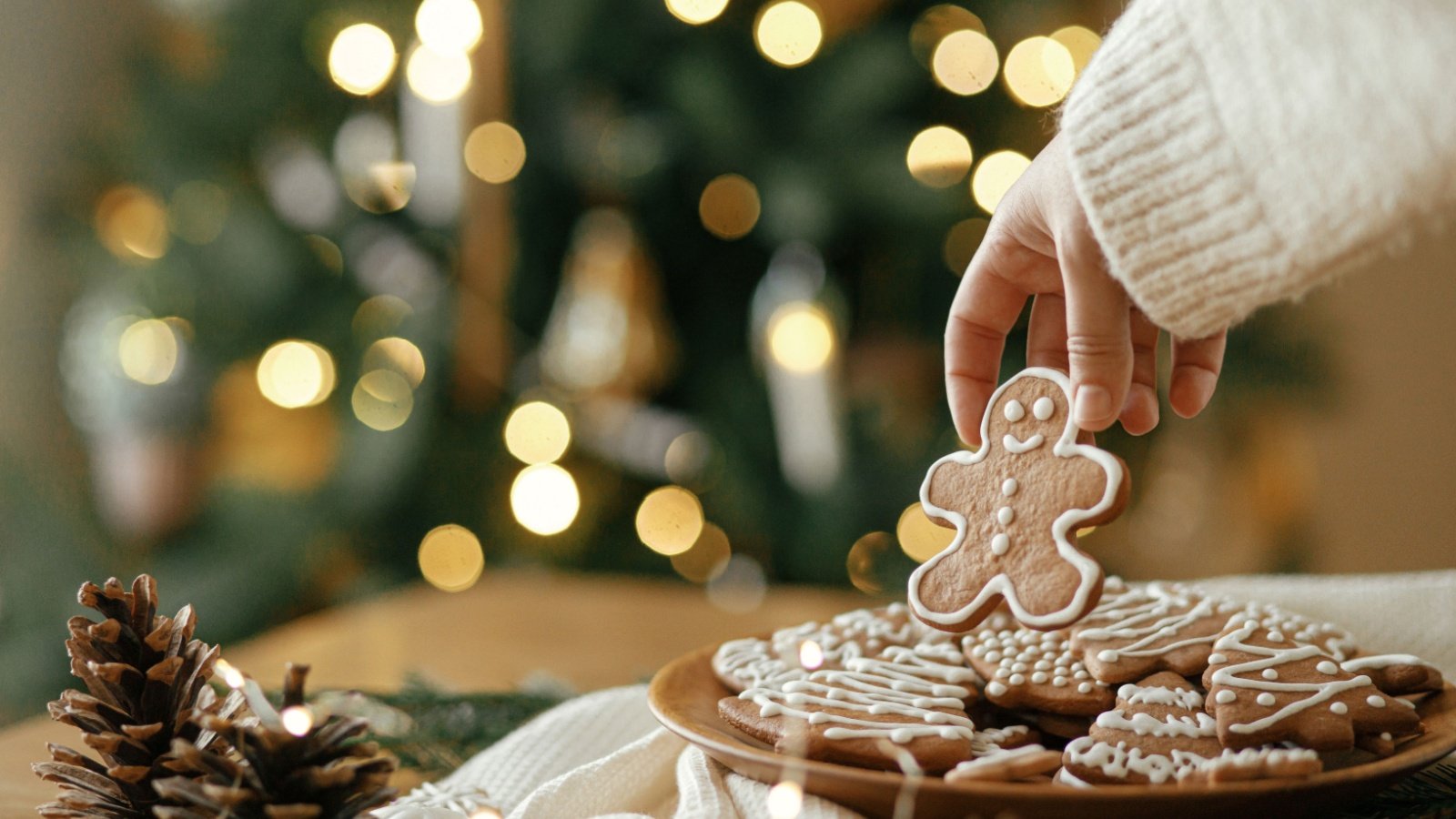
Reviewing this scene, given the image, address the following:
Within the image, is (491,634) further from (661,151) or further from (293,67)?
(293,67)

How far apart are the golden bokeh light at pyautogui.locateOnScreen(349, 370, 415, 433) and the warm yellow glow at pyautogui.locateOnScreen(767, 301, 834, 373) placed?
1.87ft

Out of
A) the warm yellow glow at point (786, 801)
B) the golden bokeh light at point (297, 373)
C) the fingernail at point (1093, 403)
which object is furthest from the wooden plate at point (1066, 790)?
the golden bokeh light at point (297, 373)

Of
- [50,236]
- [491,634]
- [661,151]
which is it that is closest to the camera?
[491,634]

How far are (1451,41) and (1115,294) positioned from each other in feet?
0.63

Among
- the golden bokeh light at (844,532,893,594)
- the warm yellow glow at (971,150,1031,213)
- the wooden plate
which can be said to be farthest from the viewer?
the golden bokeh light at (844,532,893,594)

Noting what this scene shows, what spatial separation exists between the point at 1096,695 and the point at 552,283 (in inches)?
52.3

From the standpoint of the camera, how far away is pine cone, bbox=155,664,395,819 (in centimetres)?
52

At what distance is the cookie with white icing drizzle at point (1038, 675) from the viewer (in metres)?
0.65

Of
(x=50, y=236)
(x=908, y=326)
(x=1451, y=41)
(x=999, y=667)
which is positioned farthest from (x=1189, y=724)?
(x=50, y=236)

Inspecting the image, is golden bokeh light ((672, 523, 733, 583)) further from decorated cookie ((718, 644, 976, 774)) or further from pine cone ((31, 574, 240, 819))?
pine cone ((31, 574, 240, 819))

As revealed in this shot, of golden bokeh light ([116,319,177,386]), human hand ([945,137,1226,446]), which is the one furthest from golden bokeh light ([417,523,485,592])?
human hand ([945,137,1226,446])

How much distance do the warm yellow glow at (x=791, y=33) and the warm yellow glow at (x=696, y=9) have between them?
2.8 inches

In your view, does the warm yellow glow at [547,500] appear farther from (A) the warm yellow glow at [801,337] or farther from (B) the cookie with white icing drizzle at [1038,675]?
(B) the cookie with white icing drizzle at [1038,675]

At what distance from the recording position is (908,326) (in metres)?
1.68
